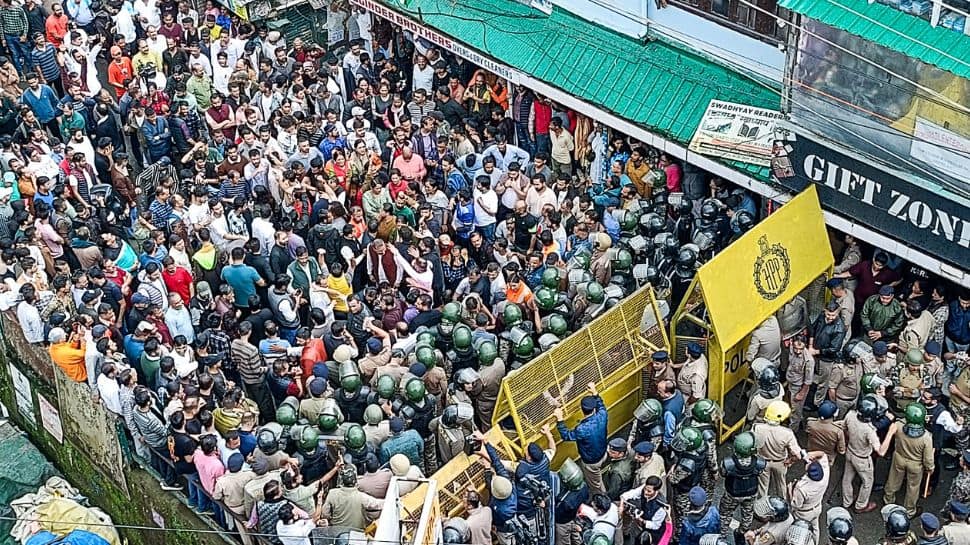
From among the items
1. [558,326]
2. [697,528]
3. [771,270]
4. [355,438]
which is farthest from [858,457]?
[355,438]

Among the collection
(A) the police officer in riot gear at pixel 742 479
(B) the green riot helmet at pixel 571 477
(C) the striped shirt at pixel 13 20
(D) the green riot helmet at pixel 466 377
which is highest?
(C) the striped shirt at pixel 13 20

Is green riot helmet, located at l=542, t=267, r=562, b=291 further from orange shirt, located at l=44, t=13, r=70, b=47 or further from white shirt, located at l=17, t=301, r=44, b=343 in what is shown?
orange shirt, located at l=44, t=13, r=70, b=47

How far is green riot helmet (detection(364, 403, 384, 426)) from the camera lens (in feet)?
36.3

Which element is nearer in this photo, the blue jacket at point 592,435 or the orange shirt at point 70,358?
the blue jacket at point 592,435

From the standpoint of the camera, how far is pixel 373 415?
11.1 metres

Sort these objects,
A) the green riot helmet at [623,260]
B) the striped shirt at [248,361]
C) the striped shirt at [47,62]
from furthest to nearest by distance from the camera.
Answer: the striped shirt at [47,62] → the green riot helmet at [623,260] → the striped shirt at [248,361]

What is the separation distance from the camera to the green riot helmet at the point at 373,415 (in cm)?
1107

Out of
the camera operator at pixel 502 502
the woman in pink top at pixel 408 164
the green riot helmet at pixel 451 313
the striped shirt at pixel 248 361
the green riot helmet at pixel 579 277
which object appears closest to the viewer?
the camera operator at pixel 502 502

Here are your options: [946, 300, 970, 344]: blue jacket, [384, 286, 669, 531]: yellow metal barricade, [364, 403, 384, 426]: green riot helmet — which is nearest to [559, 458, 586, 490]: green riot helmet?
[384, 286, 669, 531]: yellow metal barricade

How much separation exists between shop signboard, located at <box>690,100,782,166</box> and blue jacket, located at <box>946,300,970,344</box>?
2548 millimetres

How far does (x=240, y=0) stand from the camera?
1866cm

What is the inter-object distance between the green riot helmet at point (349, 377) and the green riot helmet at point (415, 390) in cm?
51

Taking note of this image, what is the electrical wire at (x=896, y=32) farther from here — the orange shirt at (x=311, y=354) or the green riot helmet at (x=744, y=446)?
the orange shirt at (x=311, y=354)

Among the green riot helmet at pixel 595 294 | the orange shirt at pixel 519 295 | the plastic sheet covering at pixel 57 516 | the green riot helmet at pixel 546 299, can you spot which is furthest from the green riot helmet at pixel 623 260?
the plastic sheet covering at pixel 57 516
